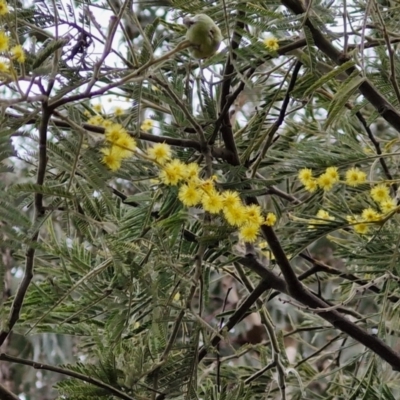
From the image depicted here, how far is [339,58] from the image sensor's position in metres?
0.65

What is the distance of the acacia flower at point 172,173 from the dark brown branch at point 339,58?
20cm

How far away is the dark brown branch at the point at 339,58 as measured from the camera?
2.08 ft

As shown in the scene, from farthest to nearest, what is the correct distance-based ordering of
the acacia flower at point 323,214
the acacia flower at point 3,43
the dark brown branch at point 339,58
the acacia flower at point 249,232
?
1. the acacia flower at point 323,214
2. the dark brown branch at point 339,58
3. the acacia flower at point 249,232
4. the acacia flower at point 3,43

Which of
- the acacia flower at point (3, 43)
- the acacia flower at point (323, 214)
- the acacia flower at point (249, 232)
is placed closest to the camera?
the acacia flower at point (3, 43)

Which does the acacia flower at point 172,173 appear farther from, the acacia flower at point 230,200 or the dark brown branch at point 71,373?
the dark brown branch at point 71,373

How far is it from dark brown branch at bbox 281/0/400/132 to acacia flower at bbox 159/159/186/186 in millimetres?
203

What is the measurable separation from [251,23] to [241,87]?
8 centimetres

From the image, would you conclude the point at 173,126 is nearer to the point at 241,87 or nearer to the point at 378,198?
the point at 241,87

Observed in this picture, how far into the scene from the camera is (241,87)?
65 cm

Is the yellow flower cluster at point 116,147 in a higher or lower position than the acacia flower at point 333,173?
higher

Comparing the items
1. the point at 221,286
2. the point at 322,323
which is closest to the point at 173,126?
the point at 322,323

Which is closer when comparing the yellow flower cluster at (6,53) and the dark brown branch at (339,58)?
the yellow flower cluster at (6,53)

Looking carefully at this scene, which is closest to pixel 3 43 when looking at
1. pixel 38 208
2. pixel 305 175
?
pixel 38 208

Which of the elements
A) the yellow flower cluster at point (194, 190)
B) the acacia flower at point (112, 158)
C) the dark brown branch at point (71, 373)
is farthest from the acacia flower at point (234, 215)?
the dark brown branch at point (71, 373)
